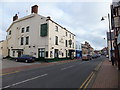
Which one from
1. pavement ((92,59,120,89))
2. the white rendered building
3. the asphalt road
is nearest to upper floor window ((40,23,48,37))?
the white rendered building

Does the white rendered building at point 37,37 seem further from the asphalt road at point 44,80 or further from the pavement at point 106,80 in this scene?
the pavement at point 106,80

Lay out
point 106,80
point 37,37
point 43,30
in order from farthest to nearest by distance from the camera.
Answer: point 37,37 < point 43,30 < point 106,80

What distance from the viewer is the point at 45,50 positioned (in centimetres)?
2477

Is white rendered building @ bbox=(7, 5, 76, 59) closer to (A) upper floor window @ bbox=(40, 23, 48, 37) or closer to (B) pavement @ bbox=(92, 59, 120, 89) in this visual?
(A) upper floor window @ bbox=(40, 23, 48, 37)

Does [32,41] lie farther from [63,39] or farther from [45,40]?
[63,39]

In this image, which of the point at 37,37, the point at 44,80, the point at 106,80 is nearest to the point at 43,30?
the point at 37,37

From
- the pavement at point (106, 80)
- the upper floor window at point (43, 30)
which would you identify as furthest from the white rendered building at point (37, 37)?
the pavement at point (106, 80)

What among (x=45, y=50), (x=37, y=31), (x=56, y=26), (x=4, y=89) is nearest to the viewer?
(x=4, y=89)

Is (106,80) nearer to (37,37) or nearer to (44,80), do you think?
(44,80)

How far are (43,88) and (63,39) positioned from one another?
27313 mm

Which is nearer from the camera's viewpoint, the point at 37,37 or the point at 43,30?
the point at 43,30

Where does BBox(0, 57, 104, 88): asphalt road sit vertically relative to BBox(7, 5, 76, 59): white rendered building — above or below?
below

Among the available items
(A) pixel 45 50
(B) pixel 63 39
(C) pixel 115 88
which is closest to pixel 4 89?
(C) pixel 115 88

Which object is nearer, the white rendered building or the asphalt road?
the asphalt road
